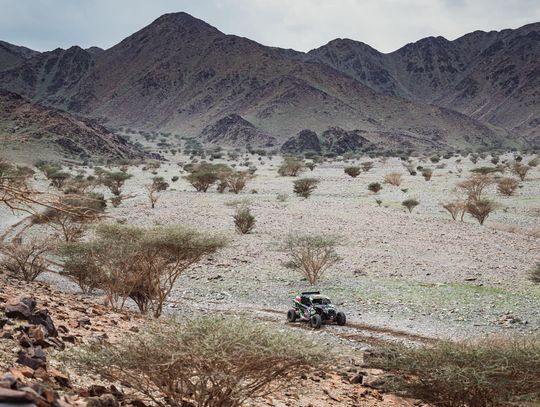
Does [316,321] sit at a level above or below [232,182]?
below

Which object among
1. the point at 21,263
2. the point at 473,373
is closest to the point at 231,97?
the point at 21,263

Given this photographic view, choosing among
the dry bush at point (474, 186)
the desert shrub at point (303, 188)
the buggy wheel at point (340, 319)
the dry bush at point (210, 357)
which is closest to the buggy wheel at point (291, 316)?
the buggy wheel at point (340, 319)

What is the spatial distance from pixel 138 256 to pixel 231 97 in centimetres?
14431

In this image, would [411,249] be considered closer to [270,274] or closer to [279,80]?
[270,274]

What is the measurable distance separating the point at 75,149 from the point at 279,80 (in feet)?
248

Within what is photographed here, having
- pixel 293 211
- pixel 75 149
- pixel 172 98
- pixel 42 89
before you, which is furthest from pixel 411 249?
pixel 42 89

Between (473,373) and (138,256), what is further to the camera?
(138,256)

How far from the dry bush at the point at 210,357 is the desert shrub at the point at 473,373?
2.41 meters

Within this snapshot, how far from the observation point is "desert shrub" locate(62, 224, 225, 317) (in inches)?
573

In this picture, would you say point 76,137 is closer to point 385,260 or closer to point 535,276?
point 385,260

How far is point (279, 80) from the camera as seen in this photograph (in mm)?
151375

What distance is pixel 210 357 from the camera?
218 inches

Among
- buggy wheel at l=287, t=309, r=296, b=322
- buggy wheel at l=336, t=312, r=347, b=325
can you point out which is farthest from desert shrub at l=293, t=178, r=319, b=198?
buggy wheel at l=336, t=312, r=347, b=325

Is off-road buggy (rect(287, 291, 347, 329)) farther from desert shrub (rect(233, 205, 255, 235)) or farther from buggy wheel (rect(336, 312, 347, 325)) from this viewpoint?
desert shrub (rect(233, 205, 255, 235))
